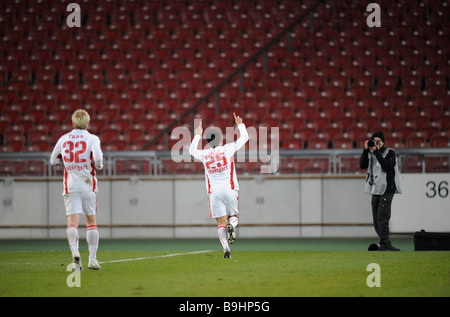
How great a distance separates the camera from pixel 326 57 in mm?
25641

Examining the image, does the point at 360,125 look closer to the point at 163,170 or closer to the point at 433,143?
the point at 433,143

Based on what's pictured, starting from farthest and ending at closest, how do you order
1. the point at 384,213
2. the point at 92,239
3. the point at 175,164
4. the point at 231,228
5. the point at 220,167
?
the point at 175,164
the point at 384,213
the point at 220,167
the point at 231,228
the point at 92,239

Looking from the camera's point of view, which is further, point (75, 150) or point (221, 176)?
point (221, 176)

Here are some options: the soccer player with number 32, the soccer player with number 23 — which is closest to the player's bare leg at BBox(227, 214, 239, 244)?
the soccer player with number 23

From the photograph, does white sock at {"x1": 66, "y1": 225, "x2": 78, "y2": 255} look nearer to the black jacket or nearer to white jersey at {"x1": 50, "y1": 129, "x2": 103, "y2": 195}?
white jersey at {"x1": 50, "y1": 129, "x2": 103, "y2": 195}

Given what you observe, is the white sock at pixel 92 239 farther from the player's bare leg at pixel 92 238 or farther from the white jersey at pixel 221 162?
the white jersey at pixel 221 162

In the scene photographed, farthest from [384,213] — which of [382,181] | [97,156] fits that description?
[97,156]

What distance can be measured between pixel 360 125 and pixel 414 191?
508 centimetres

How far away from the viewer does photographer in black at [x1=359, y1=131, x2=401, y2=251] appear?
1356cm

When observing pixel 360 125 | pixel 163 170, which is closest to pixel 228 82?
pixel 360 125

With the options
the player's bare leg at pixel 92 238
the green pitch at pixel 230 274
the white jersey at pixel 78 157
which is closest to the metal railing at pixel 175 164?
the green pitch at pixel 230 274

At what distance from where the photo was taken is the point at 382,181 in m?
13.6

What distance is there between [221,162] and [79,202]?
276cm

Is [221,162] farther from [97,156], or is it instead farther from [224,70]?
[224,70]
